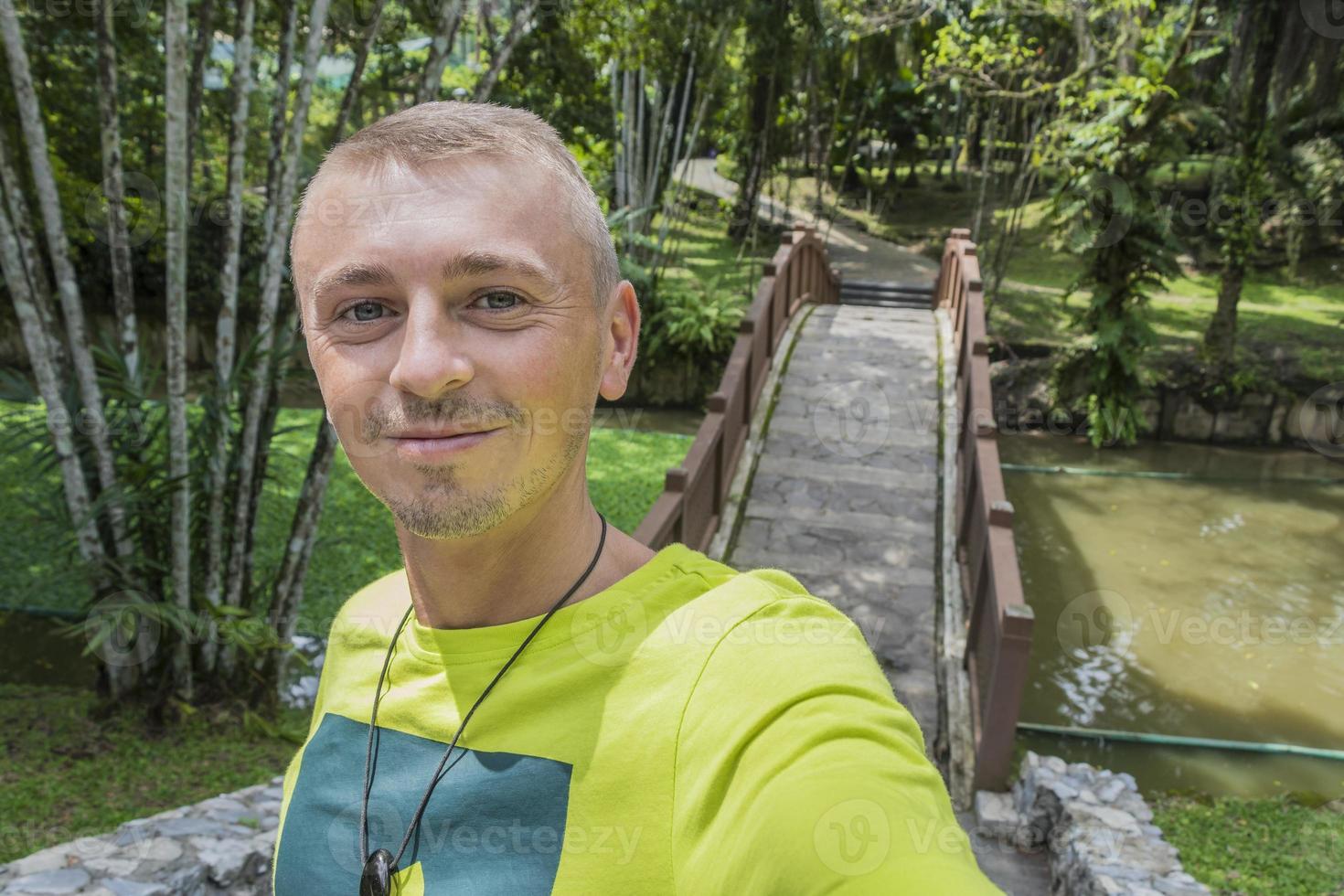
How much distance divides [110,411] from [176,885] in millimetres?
2532

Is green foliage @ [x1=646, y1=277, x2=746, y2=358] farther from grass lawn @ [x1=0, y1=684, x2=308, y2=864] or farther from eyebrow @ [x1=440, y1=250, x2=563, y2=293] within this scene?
eyebrow @ [x1=440, y1=250, x2=563, y2=293]

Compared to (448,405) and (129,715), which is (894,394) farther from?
(448,405)

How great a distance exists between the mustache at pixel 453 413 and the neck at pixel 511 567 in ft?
0.41

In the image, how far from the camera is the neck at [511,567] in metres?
0.99

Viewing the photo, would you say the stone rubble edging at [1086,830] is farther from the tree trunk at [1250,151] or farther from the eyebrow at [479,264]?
the tree trunk at [1250,151]

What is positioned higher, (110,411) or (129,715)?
(110,411)

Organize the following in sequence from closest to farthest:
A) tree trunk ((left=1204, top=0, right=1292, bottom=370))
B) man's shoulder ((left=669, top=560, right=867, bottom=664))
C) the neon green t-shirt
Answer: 1. the neon green t-shirt
2. man's shoulder ((left=669, top=560, right=867, bottom=664))
3. tree trunk ((left=1204, top=0, right=1292, bottom=370))

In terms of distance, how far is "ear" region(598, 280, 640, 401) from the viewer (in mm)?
1049

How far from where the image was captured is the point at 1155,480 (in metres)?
11.6

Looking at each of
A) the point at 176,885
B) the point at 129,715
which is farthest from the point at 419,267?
the point at 129,715

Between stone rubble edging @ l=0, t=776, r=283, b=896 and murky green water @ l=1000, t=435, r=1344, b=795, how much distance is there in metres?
4.47

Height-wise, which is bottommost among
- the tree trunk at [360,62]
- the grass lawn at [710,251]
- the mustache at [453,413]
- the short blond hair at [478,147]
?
the grass lawn at [710,251]

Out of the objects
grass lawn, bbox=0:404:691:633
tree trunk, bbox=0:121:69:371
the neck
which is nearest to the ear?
the neck

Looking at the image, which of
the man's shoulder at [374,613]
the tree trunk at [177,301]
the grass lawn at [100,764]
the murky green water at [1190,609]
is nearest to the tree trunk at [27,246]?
the tree trunk at [177,301]
